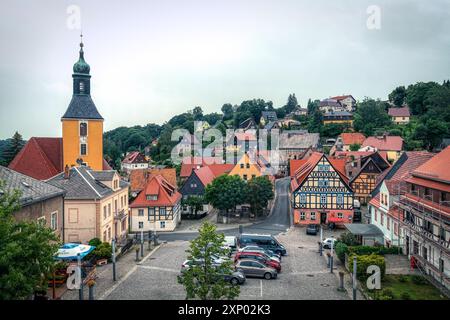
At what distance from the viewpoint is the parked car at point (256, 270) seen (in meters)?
→ 26.5

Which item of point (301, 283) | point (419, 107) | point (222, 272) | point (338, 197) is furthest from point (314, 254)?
point (419, 107)

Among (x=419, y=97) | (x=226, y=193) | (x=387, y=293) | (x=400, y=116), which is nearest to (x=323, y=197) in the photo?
(x=226, y=193)

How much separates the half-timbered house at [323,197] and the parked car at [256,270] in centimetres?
2269

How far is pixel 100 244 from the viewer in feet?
106

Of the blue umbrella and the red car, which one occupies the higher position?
the blue umbrella

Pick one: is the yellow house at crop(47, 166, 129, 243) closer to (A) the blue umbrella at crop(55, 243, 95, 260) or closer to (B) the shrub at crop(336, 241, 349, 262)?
(A) the blue umbrella at crop(55, 243, 95, 260)

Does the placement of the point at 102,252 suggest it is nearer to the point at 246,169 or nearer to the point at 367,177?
the point at 246,169

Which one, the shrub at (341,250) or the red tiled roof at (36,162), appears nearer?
the shrub at (341,250)

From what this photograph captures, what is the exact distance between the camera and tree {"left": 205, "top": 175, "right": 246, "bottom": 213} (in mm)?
49375

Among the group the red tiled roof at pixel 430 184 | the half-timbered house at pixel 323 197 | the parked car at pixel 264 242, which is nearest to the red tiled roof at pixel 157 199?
the parked car at pixel 264 242

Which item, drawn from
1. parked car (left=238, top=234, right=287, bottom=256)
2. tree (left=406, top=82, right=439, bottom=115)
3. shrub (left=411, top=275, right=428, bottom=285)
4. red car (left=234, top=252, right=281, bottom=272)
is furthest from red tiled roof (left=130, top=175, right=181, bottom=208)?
tree (left=406, top=82, right=439, bottom=115)

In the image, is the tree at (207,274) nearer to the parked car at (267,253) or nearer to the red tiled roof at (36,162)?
the parked car at (267,253)

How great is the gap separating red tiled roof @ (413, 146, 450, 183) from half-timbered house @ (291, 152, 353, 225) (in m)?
19.5

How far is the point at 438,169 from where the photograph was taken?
88.9 feet
